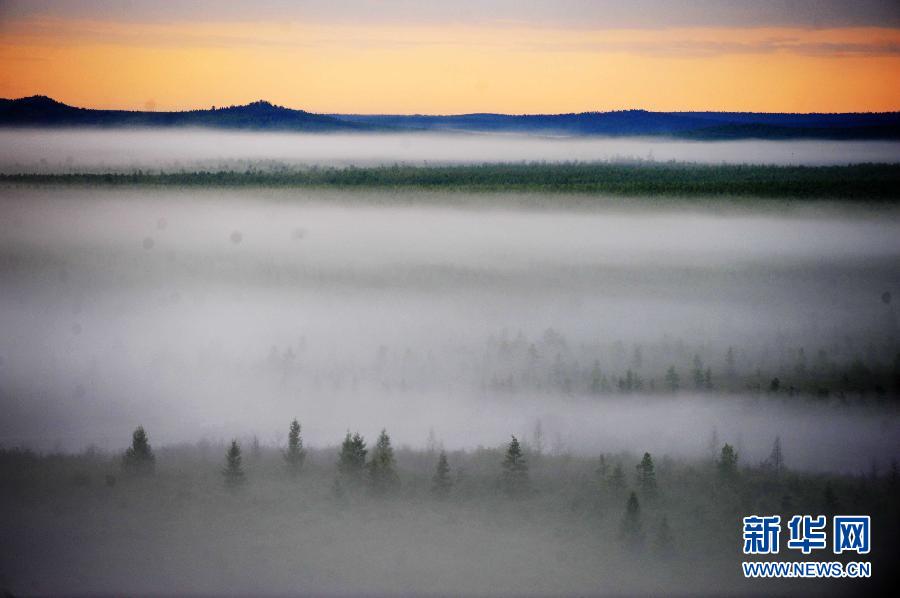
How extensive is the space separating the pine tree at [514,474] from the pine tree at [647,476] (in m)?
2.48

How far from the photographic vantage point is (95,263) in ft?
176

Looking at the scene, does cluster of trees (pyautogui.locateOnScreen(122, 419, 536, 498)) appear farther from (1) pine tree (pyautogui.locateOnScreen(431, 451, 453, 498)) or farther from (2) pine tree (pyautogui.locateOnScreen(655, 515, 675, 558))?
(2) pine tree (pyautogui.locateOnScreen(655, 515, 675, 558))

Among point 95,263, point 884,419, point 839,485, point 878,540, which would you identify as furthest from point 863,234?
point 95,263

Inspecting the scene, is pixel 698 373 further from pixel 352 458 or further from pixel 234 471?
pixel 234 471

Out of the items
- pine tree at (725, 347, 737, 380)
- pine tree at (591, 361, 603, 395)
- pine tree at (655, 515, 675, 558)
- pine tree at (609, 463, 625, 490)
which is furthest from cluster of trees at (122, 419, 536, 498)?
pine tree at (725, 347, 737, 380)

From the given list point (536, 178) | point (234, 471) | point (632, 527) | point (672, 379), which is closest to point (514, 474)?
point (632, 527)

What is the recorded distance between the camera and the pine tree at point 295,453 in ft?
60.3

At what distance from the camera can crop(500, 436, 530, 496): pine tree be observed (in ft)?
50.6

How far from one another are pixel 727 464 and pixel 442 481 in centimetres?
707

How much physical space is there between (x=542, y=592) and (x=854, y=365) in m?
21.6

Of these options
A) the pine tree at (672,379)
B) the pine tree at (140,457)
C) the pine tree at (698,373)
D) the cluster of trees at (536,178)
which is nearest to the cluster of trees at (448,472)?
the pine tree at (140,457)

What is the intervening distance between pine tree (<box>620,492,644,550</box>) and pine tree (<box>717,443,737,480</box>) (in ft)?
19.1

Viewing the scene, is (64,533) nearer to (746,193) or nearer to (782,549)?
(782,549)

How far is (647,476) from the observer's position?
17906 millimetres
